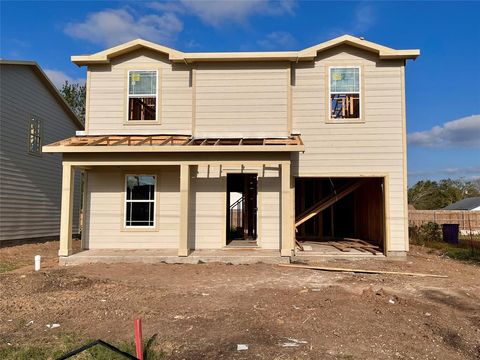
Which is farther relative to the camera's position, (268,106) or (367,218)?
(367,218)

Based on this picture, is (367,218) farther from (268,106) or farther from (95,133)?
(95,133)

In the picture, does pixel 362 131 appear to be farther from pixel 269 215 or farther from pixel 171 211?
pixel 171 211

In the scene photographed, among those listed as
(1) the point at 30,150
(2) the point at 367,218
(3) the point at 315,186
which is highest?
(1) the point at 30,150

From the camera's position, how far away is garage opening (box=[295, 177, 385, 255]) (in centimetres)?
1303

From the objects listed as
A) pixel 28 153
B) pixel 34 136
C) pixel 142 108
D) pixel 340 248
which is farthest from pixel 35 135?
pixel 340 248

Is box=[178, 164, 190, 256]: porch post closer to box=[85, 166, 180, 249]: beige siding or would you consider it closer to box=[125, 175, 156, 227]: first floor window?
box=[85, 166, 180, 249]: beige siding

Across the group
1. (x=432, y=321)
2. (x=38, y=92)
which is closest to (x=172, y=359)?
(x=432, y=321)

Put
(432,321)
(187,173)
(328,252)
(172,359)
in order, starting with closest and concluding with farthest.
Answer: (172,359)
(432,321)
(187,173)
(328,252)

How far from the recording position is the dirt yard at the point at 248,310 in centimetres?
510

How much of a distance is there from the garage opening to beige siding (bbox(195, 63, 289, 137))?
11.3 ft

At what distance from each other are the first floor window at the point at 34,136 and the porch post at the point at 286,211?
11.5 m

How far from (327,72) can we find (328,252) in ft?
17.8

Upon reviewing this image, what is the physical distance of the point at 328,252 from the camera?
39.6 ft

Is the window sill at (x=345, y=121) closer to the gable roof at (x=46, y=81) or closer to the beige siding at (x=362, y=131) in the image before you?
the beige siding at (x=362, y=131)
